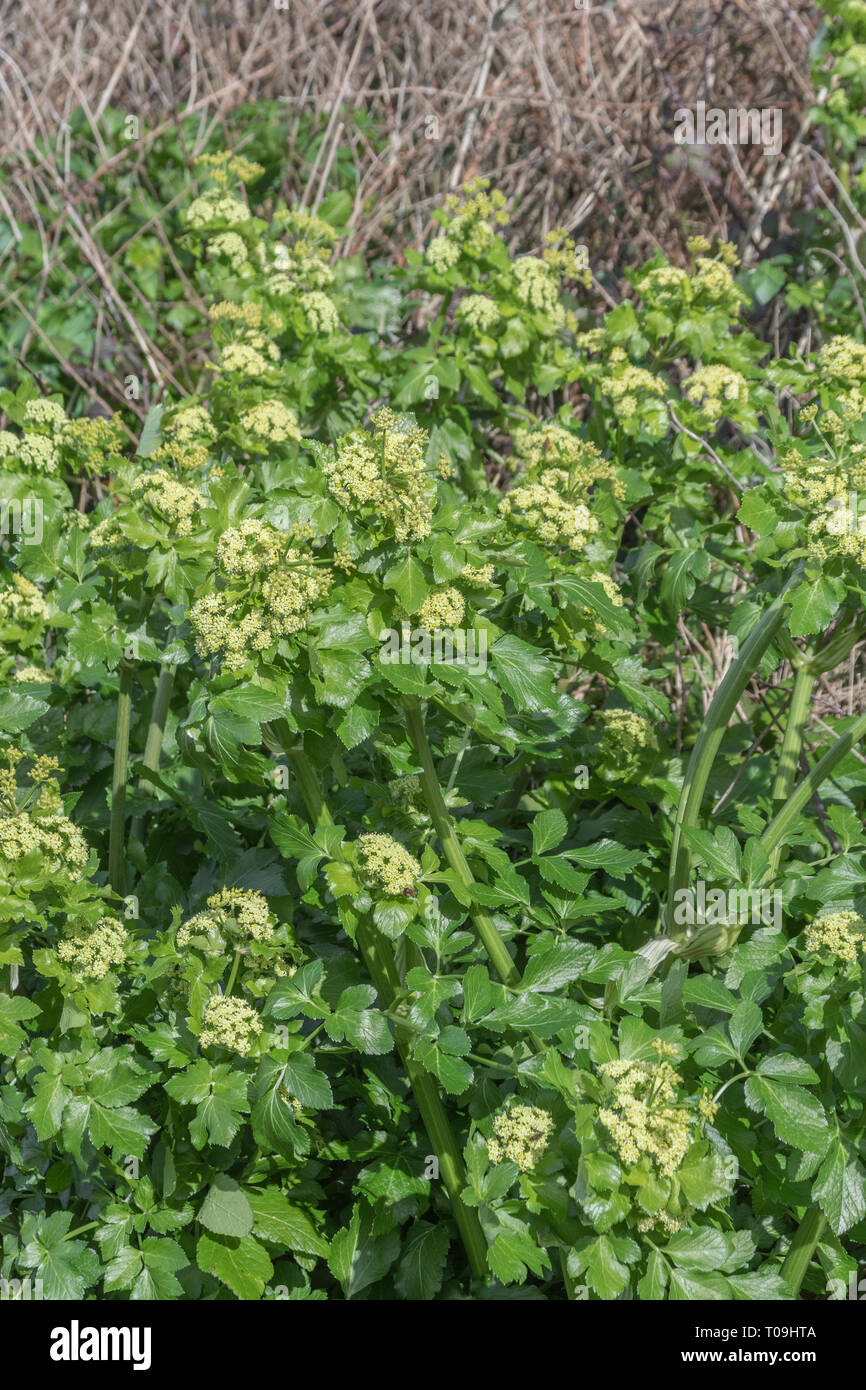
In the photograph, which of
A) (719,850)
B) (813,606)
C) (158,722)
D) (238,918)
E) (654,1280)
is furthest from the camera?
(158,722)

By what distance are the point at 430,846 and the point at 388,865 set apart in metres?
0.46

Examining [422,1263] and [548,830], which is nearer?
[422,1263]

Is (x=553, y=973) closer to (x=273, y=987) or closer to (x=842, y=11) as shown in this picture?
(x=273, y=987)

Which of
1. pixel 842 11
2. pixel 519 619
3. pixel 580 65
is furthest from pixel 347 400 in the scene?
pixel 580 65

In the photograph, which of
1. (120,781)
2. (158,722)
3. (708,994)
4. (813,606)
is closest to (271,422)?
Result: (158,722)

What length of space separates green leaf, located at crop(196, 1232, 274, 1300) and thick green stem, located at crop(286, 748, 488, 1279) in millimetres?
515

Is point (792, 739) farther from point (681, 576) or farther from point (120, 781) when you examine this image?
point (120, 781)

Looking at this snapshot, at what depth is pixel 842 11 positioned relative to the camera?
5.90 meters

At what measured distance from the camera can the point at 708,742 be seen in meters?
3.54

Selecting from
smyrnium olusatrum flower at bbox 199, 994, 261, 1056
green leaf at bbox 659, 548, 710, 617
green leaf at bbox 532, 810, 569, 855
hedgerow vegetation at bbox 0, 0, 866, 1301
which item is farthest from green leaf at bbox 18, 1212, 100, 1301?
green leaf at bbox 659, 548, 710, 617

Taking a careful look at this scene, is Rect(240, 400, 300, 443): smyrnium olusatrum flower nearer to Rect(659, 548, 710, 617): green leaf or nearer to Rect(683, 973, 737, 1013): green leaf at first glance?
Rect(659, 548, 710, 617): green leaf

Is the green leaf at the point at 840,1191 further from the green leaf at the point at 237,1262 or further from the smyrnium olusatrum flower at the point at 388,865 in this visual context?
the green leaf at the point at 237,1262

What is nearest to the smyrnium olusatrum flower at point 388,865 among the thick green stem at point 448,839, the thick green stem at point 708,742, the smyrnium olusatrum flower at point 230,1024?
the thick green stem at point 448,839

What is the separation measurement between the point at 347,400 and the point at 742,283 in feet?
8.83
